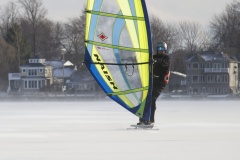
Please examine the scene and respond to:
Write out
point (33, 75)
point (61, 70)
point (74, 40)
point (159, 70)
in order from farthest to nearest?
point (74, 40) < point (61, 70) < point (33, 75) < point (159, 70)

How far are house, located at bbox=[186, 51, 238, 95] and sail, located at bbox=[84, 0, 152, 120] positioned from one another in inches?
2643

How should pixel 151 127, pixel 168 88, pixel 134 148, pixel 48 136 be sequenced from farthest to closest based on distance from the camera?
pixel 168 88, pixel 151 127, pixel 48 136, pixel 134 148

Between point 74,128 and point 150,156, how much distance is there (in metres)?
3.75

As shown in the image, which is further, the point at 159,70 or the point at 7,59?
the point at 7,59

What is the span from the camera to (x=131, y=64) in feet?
39.6

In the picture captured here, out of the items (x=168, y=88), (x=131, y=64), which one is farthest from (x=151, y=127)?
(x=168, y=88)

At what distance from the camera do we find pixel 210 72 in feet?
266

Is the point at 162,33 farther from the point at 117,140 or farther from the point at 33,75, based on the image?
the point at 117,140

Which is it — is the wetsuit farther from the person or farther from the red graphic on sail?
the red graphic on sail

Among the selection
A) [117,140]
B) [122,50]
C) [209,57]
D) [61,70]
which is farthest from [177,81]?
[117,140]

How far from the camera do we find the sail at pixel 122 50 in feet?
39.2

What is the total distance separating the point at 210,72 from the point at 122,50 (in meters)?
69.5

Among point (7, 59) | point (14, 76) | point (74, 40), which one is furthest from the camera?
point (74, 40)

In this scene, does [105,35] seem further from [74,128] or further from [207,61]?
[207,61]
